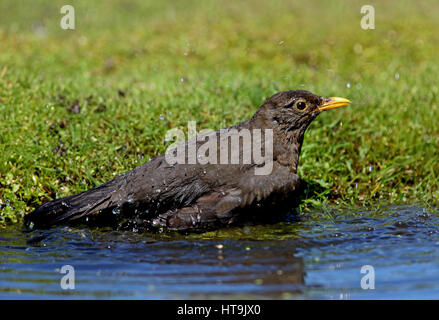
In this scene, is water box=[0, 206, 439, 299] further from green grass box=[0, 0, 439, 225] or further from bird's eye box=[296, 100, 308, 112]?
bird's eye box=[296, 100, 308, 112]

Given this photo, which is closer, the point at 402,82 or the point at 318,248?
the point at 318,248

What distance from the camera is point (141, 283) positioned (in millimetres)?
4742

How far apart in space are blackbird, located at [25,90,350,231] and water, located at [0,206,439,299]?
19cm

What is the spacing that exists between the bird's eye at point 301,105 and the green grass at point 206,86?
1138 mm

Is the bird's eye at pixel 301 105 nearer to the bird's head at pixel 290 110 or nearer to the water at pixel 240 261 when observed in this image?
the bird's head at pixel 290 110

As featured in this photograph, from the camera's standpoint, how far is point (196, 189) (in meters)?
6.23

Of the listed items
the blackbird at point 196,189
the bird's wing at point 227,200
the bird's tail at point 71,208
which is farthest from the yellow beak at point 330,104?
the bird's tail at point 71,208

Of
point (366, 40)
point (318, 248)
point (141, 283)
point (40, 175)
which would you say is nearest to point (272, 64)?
point (366, 40)

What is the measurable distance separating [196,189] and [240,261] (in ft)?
3.89

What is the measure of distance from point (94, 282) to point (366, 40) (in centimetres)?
959

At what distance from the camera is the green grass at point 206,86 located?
7453mm

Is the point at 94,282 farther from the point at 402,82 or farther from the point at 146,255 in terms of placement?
the point at 402,82

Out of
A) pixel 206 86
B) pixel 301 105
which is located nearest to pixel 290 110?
pixel 301 105

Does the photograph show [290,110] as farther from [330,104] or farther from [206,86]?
[206,86]
